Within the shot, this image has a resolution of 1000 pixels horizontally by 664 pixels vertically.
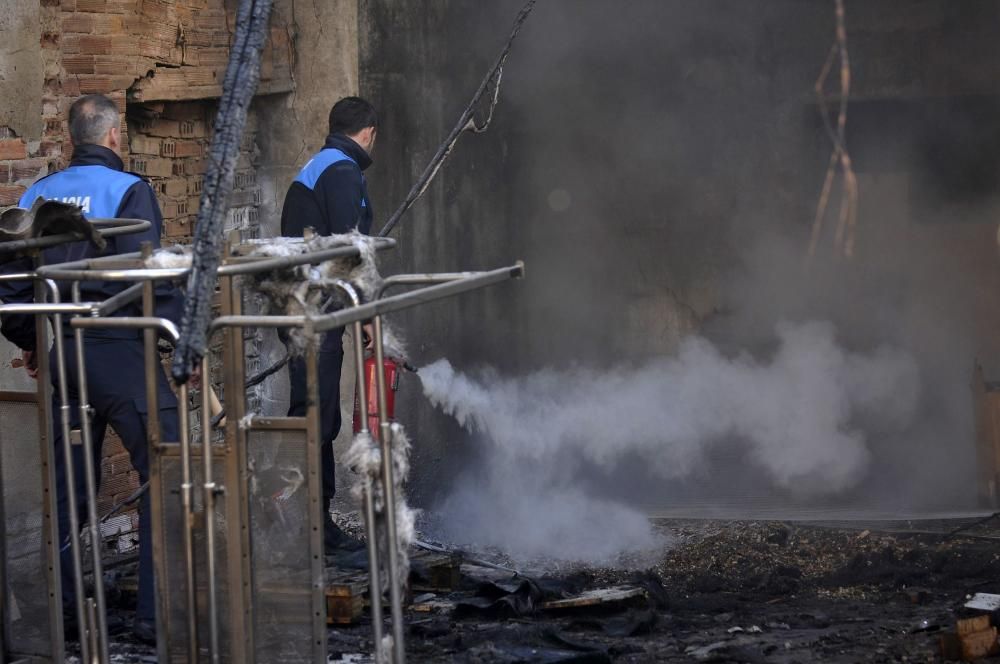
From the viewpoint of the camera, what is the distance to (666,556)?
730 centimetres

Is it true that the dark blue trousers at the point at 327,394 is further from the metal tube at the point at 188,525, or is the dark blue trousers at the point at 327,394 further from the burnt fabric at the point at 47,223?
the metal tube at the point at 188,525

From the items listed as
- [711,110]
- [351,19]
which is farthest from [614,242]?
[351,19]

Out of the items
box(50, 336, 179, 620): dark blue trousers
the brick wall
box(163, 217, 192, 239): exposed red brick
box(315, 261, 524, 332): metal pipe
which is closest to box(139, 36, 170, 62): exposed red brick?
the brick wall

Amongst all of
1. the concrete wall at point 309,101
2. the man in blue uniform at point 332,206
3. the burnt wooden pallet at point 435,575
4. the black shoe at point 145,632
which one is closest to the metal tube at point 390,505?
the black shoe at point 145,632

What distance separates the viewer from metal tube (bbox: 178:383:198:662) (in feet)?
12.0

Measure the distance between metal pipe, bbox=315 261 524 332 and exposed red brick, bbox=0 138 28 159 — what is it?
316 cm

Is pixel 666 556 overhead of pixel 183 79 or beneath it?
beneath

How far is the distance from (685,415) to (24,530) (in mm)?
5363

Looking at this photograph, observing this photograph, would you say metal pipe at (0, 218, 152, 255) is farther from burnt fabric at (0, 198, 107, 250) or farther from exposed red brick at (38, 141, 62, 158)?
exposed red brick at (38, 141, 62, 158)

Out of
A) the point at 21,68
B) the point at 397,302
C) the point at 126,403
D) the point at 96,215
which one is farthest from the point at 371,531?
the point at 21,68

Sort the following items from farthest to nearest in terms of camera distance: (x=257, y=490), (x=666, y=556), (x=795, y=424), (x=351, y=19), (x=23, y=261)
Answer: (x=795, y=424), (x=351, y=19), (x=666, y=556), (x=23, y=261), (x=257, y=490)

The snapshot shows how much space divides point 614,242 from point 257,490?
583 centimetres

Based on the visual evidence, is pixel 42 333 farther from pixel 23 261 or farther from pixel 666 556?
pixel 666 556

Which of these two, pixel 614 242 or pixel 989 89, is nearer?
pixel 989 89
